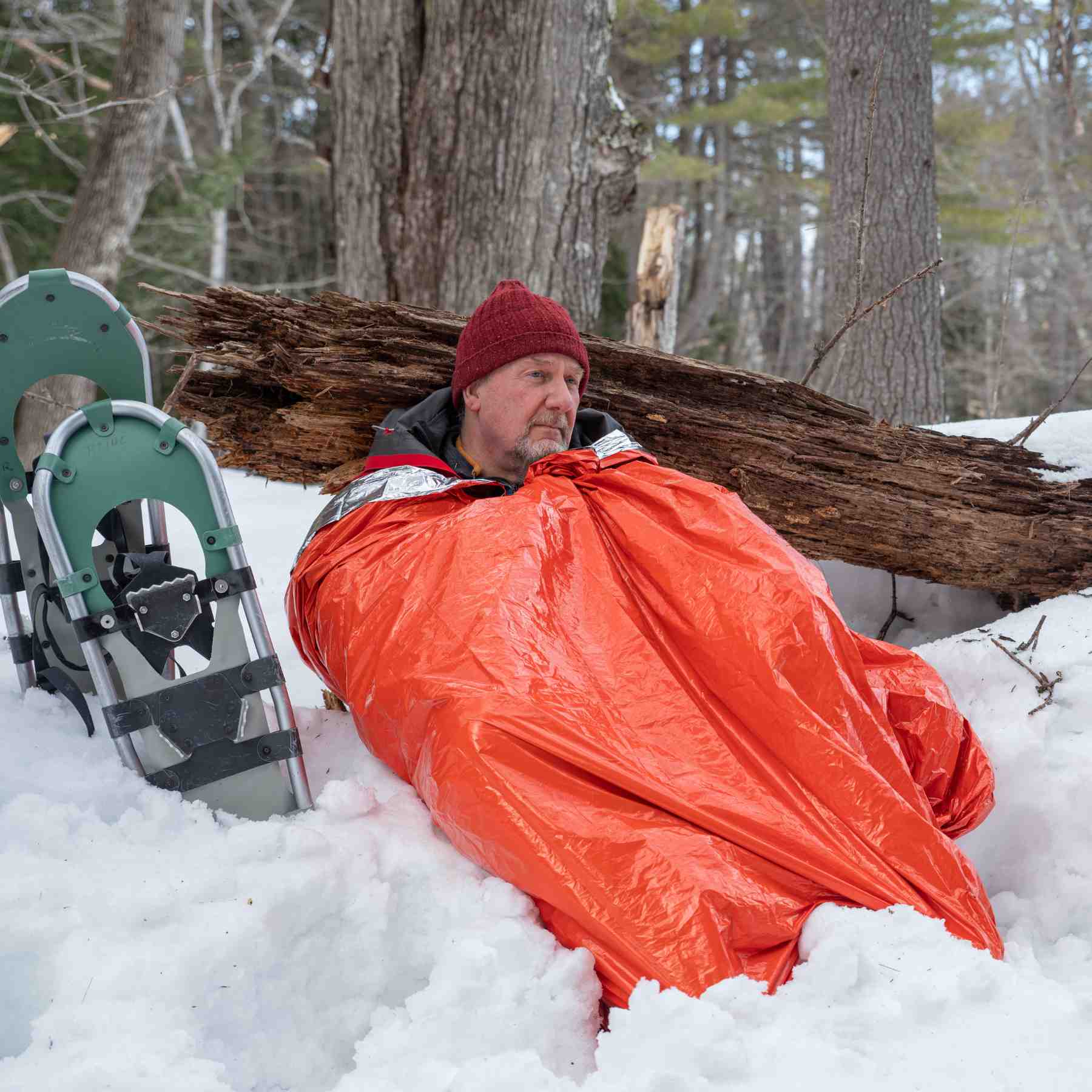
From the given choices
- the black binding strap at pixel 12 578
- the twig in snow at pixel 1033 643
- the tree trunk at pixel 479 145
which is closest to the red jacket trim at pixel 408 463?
the black binding strap at pixel 12 578

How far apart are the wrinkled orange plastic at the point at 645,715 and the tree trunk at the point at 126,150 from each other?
5.41m

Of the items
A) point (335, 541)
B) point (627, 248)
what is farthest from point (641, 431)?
point (627, 248)

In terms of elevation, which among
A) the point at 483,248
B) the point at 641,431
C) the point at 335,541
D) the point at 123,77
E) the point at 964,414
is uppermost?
the point at 123,77

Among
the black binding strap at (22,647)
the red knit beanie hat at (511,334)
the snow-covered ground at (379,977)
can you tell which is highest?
the red knit beanie hat at (511,334)

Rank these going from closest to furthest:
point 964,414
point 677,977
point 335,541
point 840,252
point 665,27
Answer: point 677,977
point 335,541
point 840,252
point 665,27
point 964,414

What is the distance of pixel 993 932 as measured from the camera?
1.83 m

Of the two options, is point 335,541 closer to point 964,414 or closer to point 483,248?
point 483,248

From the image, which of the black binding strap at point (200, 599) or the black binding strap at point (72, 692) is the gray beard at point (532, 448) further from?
the black binding strap at point (72, 692)

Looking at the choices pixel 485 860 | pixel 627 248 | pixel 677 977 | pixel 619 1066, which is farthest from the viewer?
pixel 627 248

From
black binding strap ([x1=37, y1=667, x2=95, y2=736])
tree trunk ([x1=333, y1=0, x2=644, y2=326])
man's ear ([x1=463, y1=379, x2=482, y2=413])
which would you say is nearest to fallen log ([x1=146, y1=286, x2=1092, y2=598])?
man's ear ([x1=463, y1=379, x2=482, y2=413])

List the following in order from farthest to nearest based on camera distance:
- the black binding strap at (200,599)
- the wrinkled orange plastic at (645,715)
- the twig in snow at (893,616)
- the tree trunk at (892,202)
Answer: the tree trunk at (892,202) → the twig in snow at (893,616) → the black binding strap at (200,599) → the wrinkled orange plastic at (645,715)

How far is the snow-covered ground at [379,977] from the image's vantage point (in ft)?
4.56

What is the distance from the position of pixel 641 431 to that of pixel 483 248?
1.43 m

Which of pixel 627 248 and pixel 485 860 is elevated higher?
pixel 627 248
